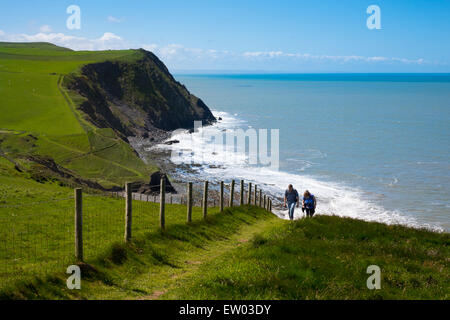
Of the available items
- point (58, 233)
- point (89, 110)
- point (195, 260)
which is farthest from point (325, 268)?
point (89, 110)

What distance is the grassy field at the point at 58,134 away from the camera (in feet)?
180

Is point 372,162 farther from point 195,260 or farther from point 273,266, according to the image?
point 273,266

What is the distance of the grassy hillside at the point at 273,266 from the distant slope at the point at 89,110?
30.8 metres

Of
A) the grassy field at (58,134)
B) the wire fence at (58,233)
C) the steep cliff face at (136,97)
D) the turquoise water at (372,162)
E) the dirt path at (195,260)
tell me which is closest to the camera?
the dirt path at (195,260)

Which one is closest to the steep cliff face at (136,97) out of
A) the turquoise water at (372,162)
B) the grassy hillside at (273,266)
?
the turquoise water at (372,162)

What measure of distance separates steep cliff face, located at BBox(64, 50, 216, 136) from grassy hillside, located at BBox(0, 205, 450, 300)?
7501 centimetres

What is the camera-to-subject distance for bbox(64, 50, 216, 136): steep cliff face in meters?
101

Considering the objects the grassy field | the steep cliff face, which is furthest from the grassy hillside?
the steep cliff face

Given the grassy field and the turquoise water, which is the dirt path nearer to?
the grassy field

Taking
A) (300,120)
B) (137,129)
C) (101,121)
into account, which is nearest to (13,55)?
(137,129)

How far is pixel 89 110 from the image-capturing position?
8481 cm

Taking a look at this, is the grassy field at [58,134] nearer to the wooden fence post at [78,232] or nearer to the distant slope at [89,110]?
the distant slope at [89,110]

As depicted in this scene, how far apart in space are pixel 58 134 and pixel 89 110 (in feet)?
68.6

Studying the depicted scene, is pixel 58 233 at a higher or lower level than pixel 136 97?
lower
